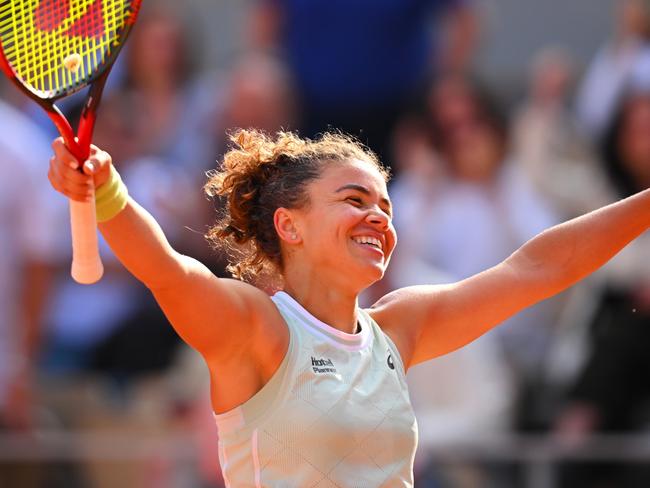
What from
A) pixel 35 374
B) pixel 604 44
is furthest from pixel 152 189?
pixel 604 44

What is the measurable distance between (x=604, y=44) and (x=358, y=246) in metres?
6.14

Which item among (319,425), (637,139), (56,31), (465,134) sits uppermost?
(56,31)

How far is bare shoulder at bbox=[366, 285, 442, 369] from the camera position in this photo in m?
3.88

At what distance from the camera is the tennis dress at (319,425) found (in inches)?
135

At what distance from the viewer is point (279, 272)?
385 centimetres

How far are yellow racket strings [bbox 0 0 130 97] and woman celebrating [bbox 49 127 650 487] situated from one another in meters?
0.39

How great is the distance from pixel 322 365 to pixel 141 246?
62 centimetres

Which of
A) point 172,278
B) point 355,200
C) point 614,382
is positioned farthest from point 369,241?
point 614,382

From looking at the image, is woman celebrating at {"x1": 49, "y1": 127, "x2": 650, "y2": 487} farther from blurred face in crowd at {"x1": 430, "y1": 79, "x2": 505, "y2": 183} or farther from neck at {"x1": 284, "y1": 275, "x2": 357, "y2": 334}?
blurred face in crowd at {"x1": 430, "y1": 79, "x2": 505, "y2": 183}

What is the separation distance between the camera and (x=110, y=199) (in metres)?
3.15

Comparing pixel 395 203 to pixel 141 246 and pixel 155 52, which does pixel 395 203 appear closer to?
pixel 155 52

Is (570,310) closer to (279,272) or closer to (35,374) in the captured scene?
(35,374)

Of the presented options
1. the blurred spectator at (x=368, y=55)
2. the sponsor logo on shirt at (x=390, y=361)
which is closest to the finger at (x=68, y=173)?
the sponsor logo on shirt at (x=390, y=361)

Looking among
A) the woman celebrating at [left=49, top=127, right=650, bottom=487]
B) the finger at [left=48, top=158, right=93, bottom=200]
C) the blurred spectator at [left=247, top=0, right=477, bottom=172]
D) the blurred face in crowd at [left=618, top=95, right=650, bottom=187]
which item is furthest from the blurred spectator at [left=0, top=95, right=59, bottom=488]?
the finger at [left=48, top=158, right=93, bottom=200]
